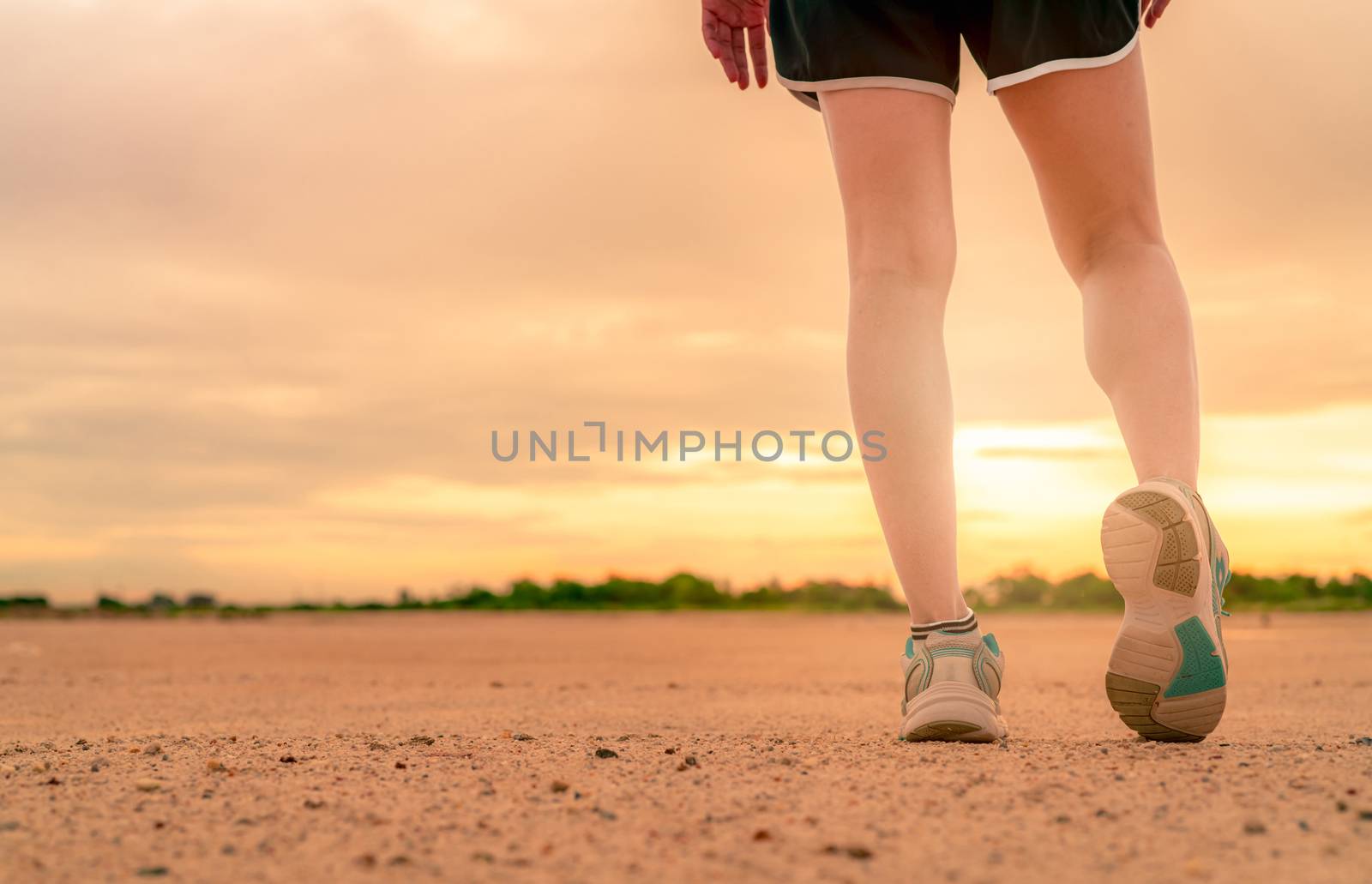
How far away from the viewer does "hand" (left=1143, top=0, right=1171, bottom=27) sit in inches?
97.0

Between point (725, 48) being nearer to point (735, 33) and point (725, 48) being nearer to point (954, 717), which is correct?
point (735, 33)

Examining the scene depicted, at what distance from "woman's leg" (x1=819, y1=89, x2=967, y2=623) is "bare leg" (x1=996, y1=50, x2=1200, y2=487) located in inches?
8.3

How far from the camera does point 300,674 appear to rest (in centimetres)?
631

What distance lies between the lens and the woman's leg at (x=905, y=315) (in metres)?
2.04

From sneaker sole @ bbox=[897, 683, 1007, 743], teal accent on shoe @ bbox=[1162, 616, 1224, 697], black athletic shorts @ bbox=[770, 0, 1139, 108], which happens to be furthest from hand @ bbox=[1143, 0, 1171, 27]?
sneaker sole @ bbox=[897, 683, 1007, 743]

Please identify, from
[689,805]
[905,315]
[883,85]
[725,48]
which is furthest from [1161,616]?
[725,48]

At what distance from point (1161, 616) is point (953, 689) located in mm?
378

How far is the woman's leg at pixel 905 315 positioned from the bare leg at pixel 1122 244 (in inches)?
8.3

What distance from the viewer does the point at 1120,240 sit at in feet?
7.14

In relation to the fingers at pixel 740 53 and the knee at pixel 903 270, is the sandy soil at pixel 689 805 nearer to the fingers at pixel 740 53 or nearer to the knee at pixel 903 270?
the knee at pixel 903 270

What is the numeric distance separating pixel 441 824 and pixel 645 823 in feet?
0.87

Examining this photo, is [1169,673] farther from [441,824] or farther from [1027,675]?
[1027,675]

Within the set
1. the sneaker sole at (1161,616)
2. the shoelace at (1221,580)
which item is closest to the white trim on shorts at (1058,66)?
the sneaker sole at (1161,616)

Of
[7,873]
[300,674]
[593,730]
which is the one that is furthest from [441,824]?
[300,674]
